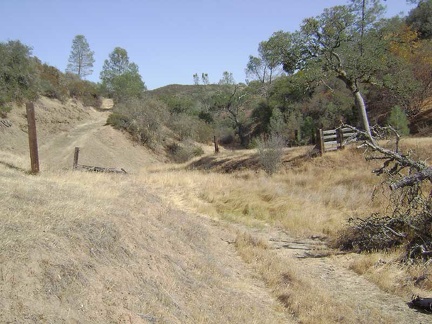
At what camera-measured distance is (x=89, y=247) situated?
5973mm

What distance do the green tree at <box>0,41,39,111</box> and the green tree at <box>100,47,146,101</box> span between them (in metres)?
18.1

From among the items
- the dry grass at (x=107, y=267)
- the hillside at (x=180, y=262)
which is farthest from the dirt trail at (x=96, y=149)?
the dry grass at (x=107, y=267)

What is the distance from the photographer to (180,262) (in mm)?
7520

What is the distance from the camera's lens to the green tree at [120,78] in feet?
184

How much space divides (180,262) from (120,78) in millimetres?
52466

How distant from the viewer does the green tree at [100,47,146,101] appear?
56188 mm

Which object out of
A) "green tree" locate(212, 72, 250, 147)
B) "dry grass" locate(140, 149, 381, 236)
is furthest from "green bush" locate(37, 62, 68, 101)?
"dry grass" locate(140, 149, 381, 236)

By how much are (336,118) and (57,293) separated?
33.2m

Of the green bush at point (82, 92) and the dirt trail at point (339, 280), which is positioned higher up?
the green bush at point (82, 92)

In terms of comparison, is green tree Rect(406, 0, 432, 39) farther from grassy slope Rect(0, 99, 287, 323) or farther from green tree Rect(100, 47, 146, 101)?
grassy slope Rect(0, 99, 287, 323)

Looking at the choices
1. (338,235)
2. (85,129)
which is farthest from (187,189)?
(85,129)

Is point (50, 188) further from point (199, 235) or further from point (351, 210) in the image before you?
point (351, 210)

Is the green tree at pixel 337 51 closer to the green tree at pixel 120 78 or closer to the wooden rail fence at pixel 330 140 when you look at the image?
the wooden rail fence at pixel 330 140

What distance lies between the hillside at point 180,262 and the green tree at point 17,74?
80.2 ft
